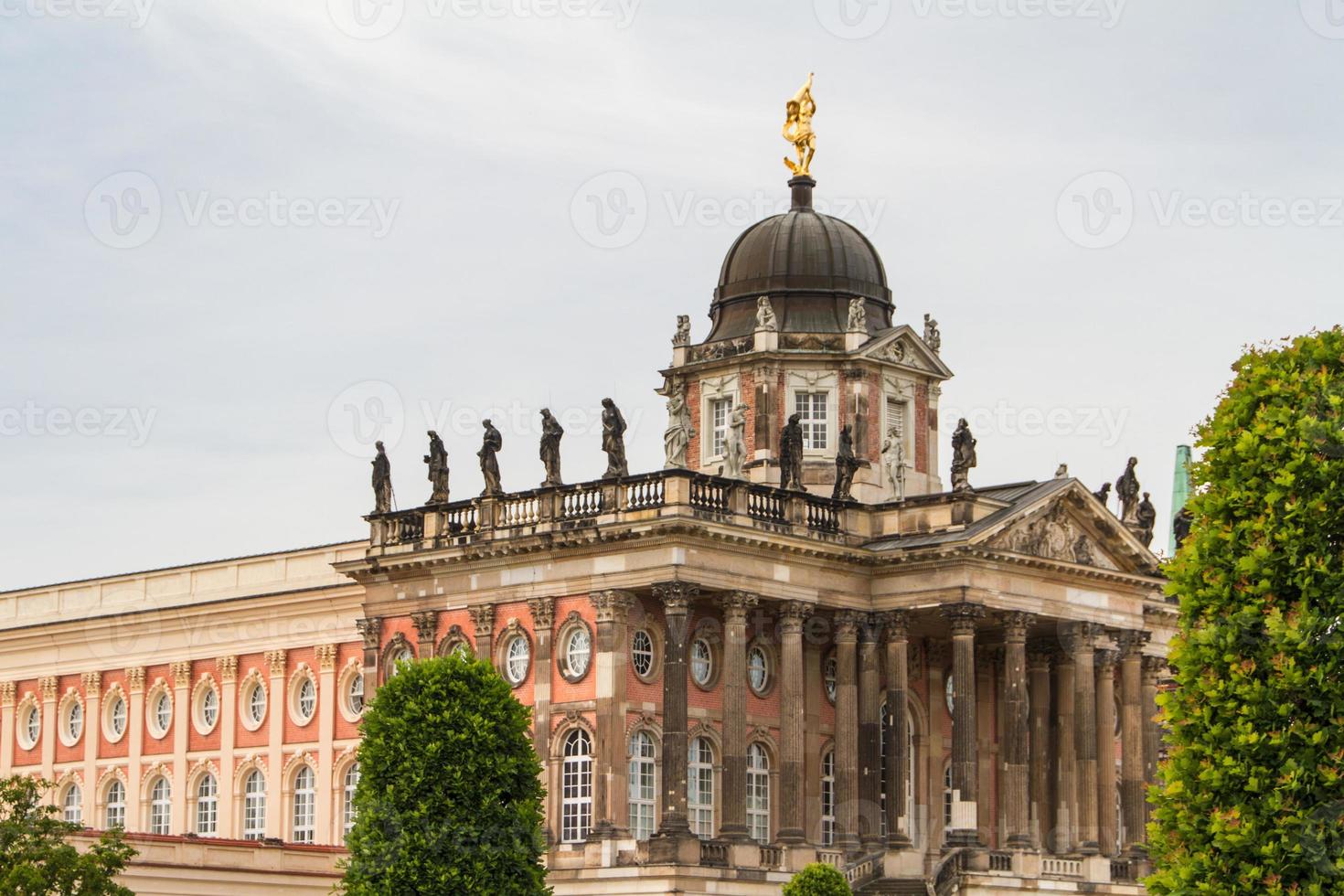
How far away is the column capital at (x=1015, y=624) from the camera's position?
202ft

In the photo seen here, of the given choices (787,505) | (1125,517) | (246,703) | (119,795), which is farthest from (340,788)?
(1125,517)

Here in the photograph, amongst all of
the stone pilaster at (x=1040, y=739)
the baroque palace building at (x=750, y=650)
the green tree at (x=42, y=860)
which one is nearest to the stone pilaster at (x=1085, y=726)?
the baroque palace building at (x=750, y=650)

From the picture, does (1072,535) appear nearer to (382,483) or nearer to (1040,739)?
(1040,739)

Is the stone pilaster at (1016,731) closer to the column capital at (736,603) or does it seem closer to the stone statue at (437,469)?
the column capital at (736,603)

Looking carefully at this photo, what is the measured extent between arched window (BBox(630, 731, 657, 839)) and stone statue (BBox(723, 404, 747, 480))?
6.91 metres

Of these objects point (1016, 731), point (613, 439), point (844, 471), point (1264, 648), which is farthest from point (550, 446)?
point (1264, 648)

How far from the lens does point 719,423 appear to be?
68938mm

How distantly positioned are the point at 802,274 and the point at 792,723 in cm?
1509

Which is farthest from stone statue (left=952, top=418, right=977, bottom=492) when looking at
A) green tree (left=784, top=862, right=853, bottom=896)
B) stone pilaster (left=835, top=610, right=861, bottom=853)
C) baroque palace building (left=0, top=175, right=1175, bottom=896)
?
green tree (left=784, top=862, right=853, bottom=896)

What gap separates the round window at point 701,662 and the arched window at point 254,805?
16636 millimetres

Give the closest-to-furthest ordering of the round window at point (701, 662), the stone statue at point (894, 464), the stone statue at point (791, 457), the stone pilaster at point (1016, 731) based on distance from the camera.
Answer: the round window at point (701, 662), the stone statue at point (791, 457), the stone pilaster at point (1016, 731), the stone statue at point (894, 464)

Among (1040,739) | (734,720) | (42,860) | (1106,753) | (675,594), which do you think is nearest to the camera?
(42,860)

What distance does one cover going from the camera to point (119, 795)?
74688 millimetres

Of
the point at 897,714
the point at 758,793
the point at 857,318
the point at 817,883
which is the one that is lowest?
the point at 817,883
